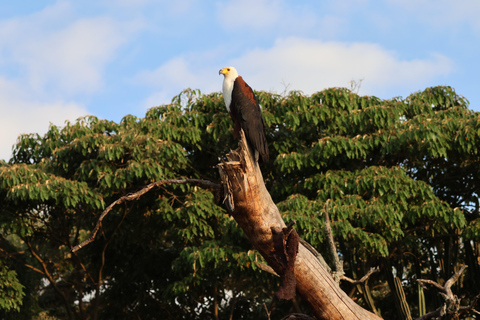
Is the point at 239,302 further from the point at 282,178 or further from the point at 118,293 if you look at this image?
the point at 282,178

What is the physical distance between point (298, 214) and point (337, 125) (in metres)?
3.04

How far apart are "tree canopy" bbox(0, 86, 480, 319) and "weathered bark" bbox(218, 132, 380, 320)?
6059 mm

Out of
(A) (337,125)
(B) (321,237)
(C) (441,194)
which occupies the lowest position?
(B) (321,237)

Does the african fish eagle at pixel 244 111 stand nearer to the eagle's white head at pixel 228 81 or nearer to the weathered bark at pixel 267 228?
the eagle's white head at pixel 228 81

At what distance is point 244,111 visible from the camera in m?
6.33

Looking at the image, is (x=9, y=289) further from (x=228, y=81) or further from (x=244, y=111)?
(x=244, y=111)

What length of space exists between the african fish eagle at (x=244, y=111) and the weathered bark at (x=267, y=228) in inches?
31.9

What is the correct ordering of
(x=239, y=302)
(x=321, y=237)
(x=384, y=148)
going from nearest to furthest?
(x=321, y=237) → (x=384, y=148) → (x=239, y=302)

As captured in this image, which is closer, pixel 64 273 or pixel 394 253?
pixel 394 253

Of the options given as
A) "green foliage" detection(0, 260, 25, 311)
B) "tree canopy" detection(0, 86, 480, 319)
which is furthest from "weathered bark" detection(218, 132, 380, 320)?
"green foliage" detection(0, 260, 25, 311)

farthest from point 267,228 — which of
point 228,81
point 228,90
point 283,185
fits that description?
point 283,185

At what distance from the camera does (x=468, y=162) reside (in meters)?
14.1

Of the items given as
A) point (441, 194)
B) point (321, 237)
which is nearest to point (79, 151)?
point (321, 237)

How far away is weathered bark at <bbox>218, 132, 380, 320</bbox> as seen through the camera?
14.4ft
